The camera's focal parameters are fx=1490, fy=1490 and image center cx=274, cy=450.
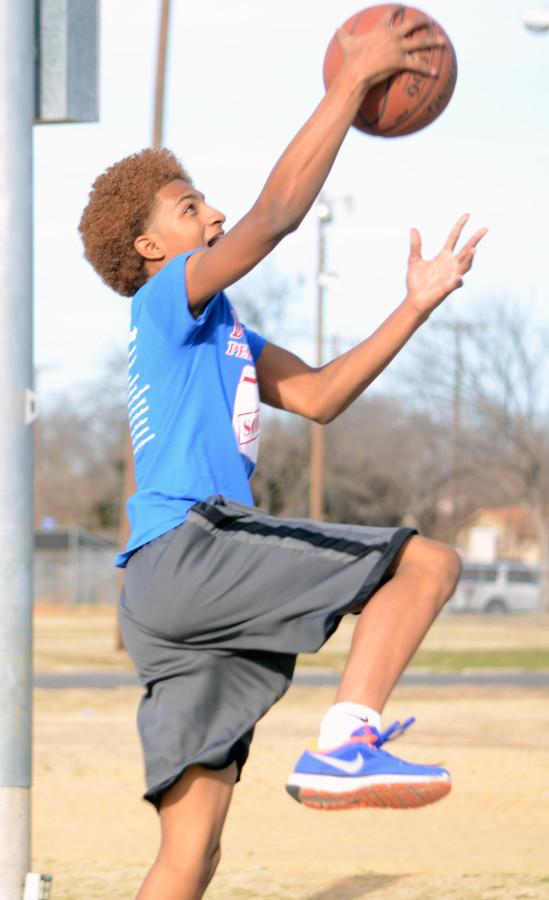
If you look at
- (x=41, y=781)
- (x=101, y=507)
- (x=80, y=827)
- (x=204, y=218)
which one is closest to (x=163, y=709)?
(x=204, y=218)

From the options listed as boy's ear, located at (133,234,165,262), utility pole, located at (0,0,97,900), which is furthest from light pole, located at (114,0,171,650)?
boy's ear, located at (133,234,165,262)

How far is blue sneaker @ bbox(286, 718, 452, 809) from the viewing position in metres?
3.35

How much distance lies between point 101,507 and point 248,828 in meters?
58.0

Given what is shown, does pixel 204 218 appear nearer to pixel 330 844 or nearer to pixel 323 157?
pixel 323 157

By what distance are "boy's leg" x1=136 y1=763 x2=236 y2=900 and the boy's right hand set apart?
1.79 meters

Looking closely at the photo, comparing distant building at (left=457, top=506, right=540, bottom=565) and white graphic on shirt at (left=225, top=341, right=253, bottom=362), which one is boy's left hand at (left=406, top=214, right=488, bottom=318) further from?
distant building at (left=457, top=506, right=540, bottom=565)

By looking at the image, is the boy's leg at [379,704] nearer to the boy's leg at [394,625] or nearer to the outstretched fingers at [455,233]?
the boy's leg at [394,625]

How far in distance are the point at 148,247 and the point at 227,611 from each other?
3.56 ft

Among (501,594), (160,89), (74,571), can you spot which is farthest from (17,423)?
(74,571)

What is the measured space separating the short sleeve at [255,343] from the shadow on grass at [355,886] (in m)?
2.79

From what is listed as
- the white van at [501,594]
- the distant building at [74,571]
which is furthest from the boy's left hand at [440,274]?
the distant building at [74,571]

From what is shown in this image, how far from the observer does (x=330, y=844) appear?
7.74 meters

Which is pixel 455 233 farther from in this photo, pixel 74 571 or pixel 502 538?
pixel 502 538

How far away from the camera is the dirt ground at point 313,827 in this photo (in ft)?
21.0
